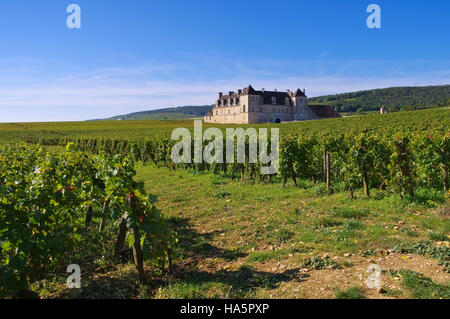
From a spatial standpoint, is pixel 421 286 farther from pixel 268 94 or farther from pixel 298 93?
pixel 298 93

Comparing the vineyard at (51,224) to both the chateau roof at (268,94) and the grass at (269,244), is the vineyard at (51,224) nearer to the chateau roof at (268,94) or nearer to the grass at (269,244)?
the grass at (269,244)

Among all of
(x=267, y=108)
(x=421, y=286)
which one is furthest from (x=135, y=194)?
(x=267, y=108)

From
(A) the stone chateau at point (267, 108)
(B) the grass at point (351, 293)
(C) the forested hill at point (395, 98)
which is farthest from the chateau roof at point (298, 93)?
(B) the grass at point (351, 293)

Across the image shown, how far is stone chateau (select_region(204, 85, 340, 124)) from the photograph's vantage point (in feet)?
293

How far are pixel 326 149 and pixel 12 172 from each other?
10.9 metres

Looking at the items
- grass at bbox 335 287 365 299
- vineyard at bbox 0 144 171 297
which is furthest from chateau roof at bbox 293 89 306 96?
grass at bbox 335 287 365 299

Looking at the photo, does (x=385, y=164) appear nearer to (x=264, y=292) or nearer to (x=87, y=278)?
(x=264, y=292)

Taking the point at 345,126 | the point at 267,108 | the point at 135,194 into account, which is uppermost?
the point at 267,108

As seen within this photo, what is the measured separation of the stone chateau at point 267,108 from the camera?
8944 centimetres

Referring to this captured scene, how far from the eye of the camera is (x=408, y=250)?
5.95 m

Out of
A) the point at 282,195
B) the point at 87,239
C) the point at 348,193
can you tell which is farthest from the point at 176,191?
the point at 348,193

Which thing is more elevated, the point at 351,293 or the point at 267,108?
the point at 267,108

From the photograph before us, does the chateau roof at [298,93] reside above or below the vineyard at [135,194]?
above

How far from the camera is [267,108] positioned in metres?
92.8
